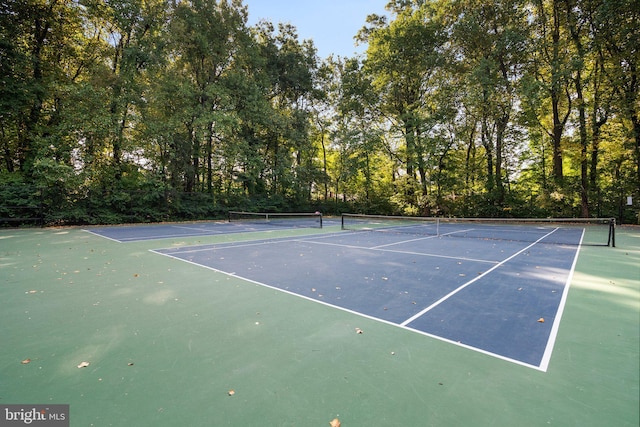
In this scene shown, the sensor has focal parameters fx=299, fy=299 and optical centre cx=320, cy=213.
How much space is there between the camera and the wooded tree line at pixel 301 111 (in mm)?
16703

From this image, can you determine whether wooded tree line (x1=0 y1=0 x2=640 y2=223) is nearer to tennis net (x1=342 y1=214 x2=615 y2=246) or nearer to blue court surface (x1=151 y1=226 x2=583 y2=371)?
tennis net (x1=342 y1=214 x2=615 y2=246)

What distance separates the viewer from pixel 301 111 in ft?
87.6

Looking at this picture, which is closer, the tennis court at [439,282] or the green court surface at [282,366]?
the green court surface at [282,366]

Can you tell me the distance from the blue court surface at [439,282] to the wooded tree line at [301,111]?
511 inches

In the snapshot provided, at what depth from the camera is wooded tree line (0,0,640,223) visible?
54.8 feet

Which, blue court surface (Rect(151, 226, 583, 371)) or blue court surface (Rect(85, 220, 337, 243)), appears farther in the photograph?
blue court surface (Rect(85, 220, 337, 243))

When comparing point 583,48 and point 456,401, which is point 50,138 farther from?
point 583,48

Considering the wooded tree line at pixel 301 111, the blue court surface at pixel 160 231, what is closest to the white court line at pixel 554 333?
the blue court surface at pixel 160 231

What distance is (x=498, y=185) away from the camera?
69.6 ft

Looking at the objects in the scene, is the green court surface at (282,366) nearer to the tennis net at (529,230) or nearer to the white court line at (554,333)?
the white court line at (554,333)
